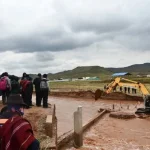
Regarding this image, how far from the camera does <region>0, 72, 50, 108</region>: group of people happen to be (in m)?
15.8

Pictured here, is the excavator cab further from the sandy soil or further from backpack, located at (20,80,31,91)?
backpack, located at (20,80,31,91)

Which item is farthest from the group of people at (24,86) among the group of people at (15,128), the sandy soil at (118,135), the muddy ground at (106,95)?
the muddy ground at (106,95)

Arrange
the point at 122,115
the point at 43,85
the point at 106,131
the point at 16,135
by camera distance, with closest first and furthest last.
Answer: the point at 16,135 < the point at 106,131 < the point at 43,85 < the point at 122,115

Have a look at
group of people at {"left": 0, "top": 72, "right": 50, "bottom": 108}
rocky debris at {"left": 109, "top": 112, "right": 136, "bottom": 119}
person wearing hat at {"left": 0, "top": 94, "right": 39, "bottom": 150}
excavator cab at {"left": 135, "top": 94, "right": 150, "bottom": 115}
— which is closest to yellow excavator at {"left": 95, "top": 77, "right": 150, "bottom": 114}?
excavator cab at {"left": 135, "top": 94, "right": 150, "bottom": 115}

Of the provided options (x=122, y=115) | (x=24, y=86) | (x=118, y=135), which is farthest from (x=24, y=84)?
(x=122, y=115)

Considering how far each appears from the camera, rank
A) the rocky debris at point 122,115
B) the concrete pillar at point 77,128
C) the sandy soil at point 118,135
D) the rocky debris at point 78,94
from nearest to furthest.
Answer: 1. the concrete pillar at point 77,128
2. the sandy soil at point 118,135
3. the rocky debris at point 122,115
4. the rocky debris at point 78,94

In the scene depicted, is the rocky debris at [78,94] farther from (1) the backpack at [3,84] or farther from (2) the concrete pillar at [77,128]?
(2) the concrete pillar at [77,128]

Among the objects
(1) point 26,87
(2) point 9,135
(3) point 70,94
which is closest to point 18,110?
(2) point 9,135

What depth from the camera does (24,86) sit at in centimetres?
1634

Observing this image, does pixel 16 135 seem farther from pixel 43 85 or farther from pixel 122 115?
pixel 122 115

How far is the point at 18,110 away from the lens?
4332 millimetres

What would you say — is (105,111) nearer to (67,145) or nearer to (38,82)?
(38,82)

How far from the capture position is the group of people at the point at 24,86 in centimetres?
1580

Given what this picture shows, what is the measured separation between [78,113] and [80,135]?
27.2 inches
